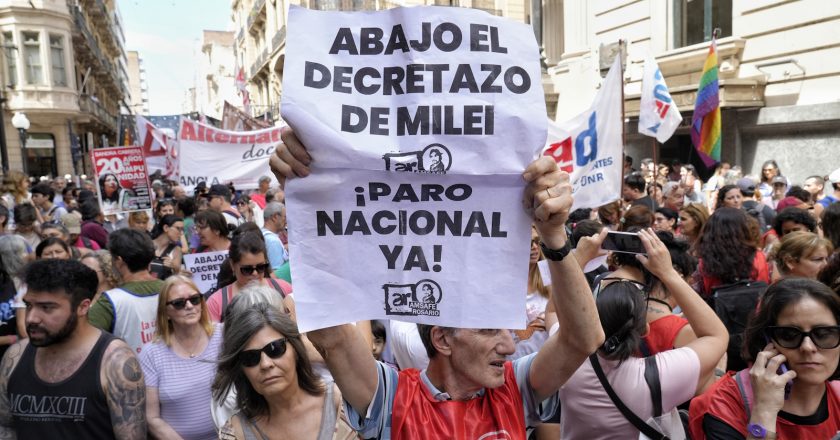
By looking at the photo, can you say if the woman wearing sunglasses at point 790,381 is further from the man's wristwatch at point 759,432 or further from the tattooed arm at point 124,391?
the tattooed arm at point 124,391

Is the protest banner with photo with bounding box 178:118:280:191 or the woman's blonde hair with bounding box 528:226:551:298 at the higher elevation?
the protest banner with photo with bounding box 178:118:280:191

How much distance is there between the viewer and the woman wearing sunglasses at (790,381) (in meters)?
2.21

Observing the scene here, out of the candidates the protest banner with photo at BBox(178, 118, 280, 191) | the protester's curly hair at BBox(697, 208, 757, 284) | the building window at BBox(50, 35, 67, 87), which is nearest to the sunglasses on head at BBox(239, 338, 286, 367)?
the protester's curly hair at BBox(697, 208, 757, 284)

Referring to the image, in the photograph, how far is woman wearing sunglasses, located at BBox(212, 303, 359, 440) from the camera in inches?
104

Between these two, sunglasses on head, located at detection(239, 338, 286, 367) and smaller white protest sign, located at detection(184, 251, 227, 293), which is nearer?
sunglasses on head, located at detection(239, 338, 286, 367)

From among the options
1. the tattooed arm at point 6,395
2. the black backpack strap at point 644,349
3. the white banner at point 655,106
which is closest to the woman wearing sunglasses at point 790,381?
the black backpack strap at point 644,349

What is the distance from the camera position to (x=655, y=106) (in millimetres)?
8719

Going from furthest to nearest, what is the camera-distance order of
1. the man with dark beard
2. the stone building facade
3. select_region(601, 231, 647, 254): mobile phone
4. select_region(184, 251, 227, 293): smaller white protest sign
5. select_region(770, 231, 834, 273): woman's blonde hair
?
the stone building facade < select_region(184, 251, 227, 293): smaller white protest sign < select_region(770, 231, 834, 273): woman's blonde hair < select_region(601, 231, 647, 254): mobile phone < the man with dark beard

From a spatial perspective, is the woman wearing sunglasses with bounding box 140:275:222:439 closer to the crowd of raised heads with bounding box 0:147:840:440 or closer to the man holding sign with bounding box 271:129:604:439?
the crowd of raised heads with bounding box 0:147:840:440

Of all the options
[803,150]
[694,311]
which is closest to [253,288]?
[694,311]

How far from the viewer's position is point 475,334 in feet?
7.09

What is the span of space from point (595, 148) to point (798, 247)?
281 cm

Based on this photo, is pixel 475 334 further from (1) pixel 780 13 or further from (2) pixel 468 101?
(1) pixel 780 13

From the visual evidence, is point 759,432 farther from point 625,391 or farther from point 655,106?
point 655,106
